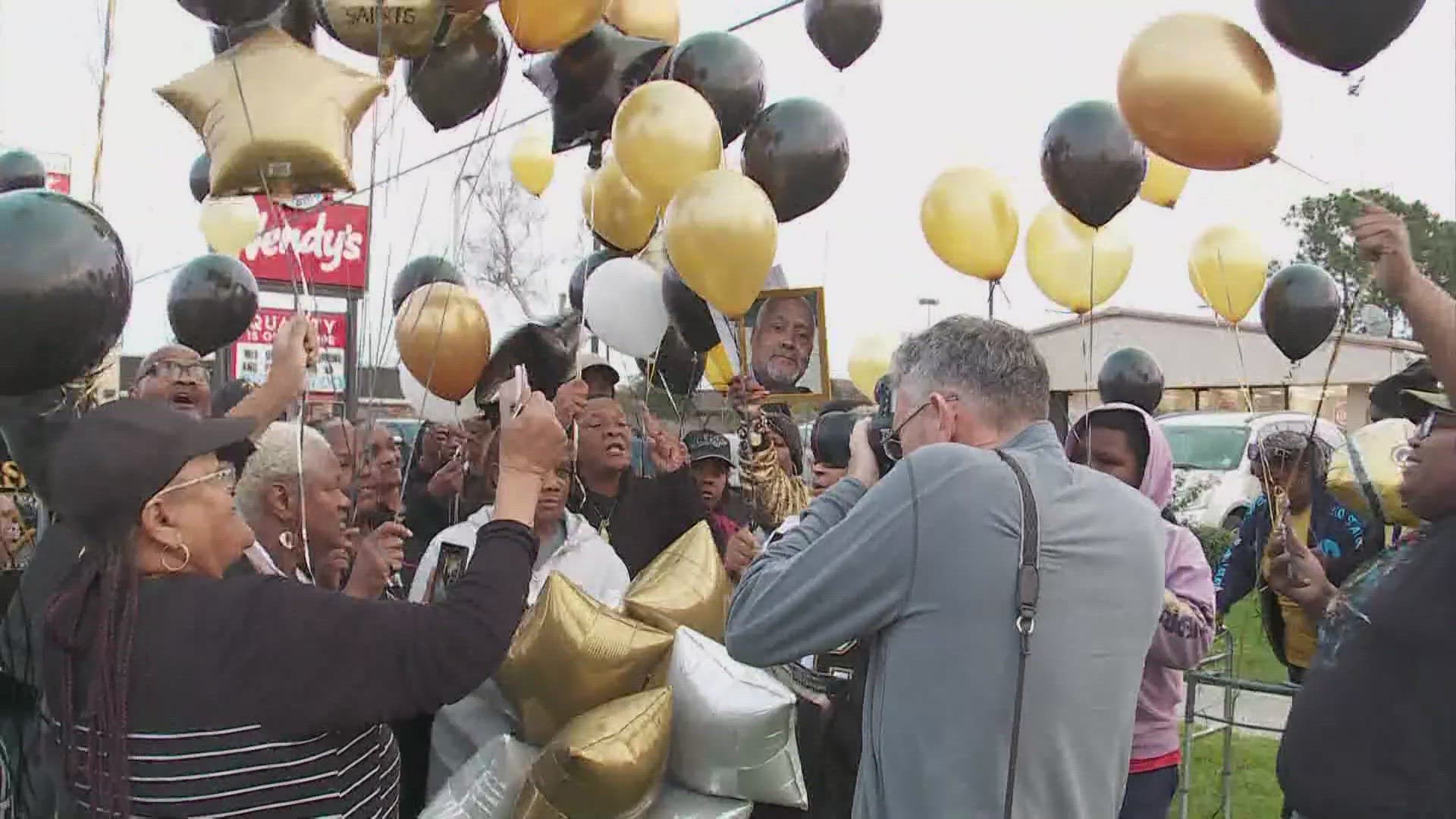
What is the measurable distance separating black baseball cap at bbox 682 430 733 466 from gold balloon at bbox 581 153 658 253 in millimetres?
740

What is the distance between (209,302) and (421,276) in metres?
0.91

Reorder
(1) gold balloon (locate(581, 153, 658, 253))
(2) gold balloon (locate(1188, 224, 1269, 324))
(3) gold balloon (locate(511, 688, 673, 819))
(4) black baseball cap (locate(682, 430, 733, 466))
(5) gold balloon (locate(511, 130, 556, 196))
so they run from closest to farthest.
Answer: (3) gold balloon (locate(511, 688, 673, 819))
(1) gold balloon (locate(581, 153, 658, 253))
(4) black baseball cap (locate(682, 430, 733, 466))
(2) gold balloon (locate(1188, 224, 1269, 324))
(5) gold balloon (locate(511, 130, 556, 196))

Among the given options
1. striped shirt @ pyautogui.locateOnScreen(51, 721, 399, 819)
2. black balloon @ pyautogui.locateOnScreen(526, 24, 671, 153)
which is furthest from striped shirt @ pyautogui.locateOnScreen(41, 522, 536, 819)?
black balloon @ pyautogui.locateOnScreen(526, 24, 671, 153)

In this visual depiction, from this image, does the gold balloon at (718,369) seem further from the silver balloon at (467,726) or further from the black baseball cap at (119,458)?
the black baseball cap at (119,458)

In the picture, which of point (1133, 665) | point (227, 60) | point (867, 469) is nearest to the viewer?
point (1133, 665)

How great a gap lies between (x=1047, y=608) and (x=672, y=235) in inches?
73.9

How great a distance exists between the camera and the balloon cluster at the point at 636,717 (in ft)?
7.09

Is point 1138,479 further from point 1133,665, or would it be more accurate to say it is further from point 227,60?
point 227,60

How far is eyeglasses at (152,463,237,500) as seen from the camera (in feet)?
5.39

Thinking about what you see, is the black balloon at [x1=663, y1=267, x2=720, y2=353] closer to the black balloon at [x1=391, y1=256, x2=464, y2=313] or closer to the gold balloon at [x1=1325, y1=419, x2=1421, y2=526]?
the black balloon at [x1=391, y1=256, x2=464, y2=313]

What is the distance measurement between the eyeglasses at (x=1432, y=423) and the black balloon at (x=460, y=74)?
2.33 metres

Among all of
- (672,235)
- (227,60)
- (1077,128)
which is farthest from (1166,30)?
(227,60)

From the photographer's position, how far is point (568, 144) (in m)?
3.59

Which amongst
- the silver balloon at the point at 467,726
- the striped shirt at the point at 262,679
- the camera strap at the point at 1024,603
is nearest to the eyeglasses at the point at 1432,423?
the camera strap at the point at 1024,603
